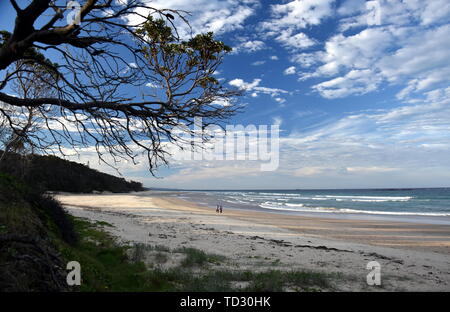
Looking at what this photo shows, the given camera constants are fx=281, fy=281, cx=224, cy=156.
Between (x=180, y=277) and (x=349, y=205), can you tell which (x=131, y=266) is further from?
(x=349, y=205)

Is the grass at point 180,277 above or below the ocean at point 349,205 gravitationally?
above

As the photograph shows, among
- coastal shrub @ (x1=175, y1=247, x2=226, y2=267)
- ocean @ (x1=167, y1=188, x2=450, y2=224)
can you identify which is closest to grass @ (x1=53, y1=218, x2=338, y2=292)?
coastal shrub @ (x1=175, y1=247, x2=226, y2=267)

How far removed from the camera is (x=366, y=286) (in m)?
6.14

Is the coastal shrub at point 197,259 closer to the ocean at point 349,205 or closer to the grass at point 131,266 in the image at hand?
the grass at point 131,266

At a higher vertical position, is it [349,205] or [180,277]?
[180,277]

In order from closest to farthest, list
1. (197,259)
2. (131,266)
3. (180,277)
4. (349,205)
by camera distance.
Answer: (180,277) < (131,266) < (197,259) < (349,205)

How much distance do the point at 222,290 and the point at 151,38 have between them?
15.1 ft

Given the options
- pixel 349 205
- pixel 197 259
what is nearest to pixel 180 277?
pixel 197 259

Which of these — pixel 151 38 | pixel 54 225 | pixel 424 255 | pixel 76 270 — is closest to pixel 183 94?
pixel 151 38

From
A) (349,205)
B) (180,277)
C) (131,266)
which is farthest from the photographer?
(349,205)

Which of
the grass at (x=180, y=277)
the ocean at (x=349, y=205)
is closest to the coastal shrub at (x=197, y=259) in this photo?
the grass at (x=180, y=277)

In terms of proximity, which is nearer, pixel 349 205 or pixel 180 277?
pixel 180 277

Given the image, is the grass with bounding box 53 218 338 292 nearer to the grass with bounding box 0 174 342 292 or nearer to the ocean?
the grass with bounding box 0 174 342 292
